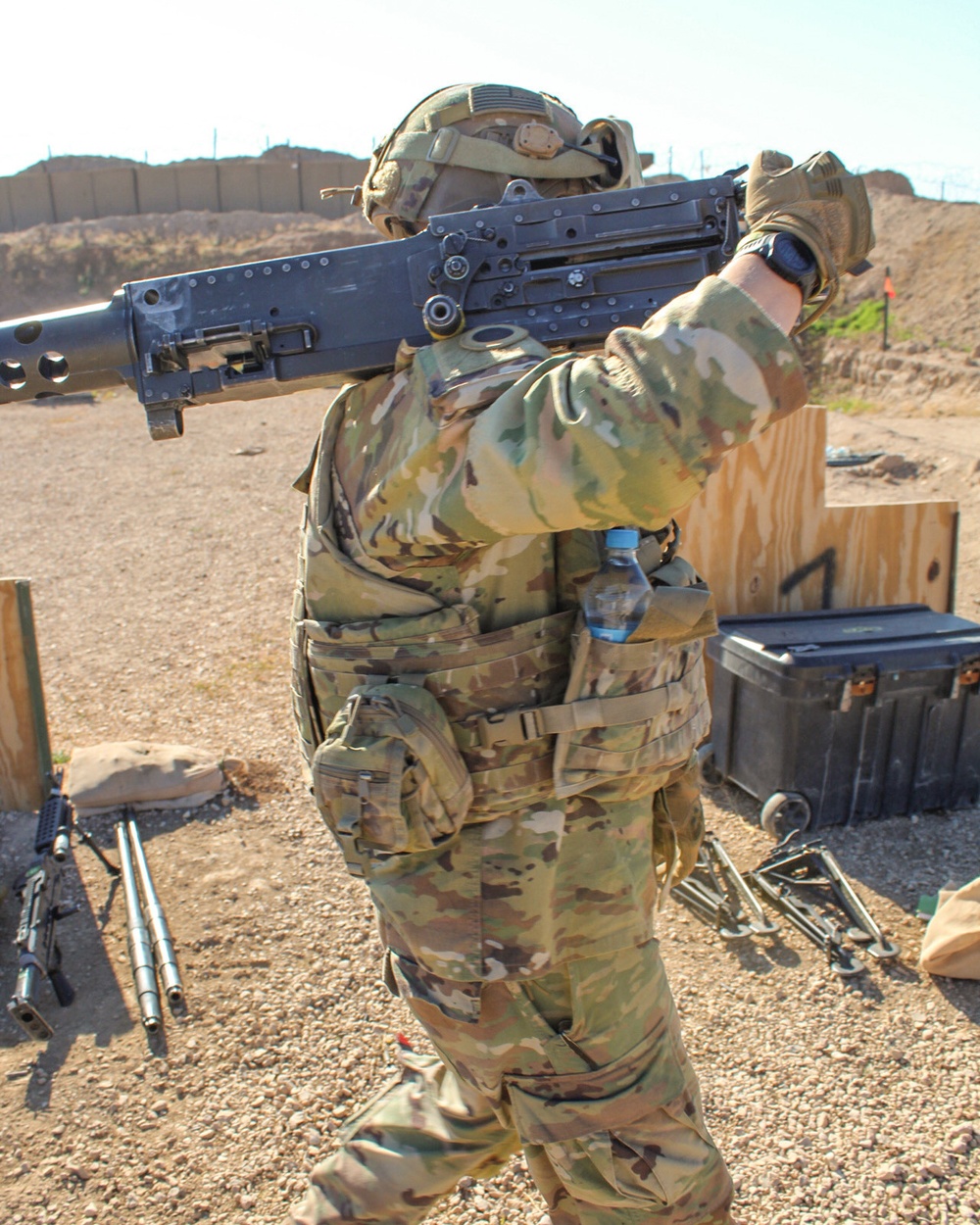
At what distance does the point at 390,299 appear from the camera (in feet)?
6.44

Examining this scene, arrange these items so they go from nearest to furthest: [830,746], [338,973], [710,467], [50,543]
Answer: [710,467] < [338,973] < [830,746] < [50,543]

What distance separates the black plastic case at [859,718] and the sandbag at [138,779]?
2504mm

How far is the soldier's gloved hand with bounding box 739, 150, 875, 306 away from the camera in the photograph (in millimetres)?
1648

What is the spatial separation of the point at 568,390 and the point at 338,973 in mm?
2669

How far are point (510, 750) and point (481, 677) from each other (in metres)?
0.16

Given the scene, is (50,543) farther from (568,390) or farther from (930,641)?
(568,390)

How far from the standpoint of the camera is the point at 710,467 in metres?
1.52

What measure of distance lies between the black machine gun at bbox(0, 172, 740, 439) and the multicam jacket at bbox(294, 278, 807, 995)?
0.48 feet

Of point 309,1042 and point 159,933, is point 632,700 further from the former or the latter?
point 159,933

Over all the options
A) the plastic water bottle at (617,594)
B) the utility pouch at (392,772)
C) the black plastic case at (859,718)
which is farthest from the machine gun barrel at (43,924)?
the black plastic case at (859,718)

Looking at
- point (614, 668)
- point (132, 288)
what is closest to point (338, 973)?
point (614, 668)

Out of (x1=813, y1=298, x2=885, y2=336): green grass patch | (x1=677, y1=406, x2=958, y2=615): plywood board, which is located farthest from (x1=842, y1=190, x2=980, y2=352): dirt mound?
(x1=677, y1=406, x2=958, y2=615): plywood board

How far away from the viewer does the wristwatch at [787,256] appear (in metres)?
1.62

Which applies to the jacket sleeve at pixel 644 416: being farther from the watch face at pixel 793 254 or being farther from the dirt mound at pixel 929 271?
the dirt mound at pixel 929 271
